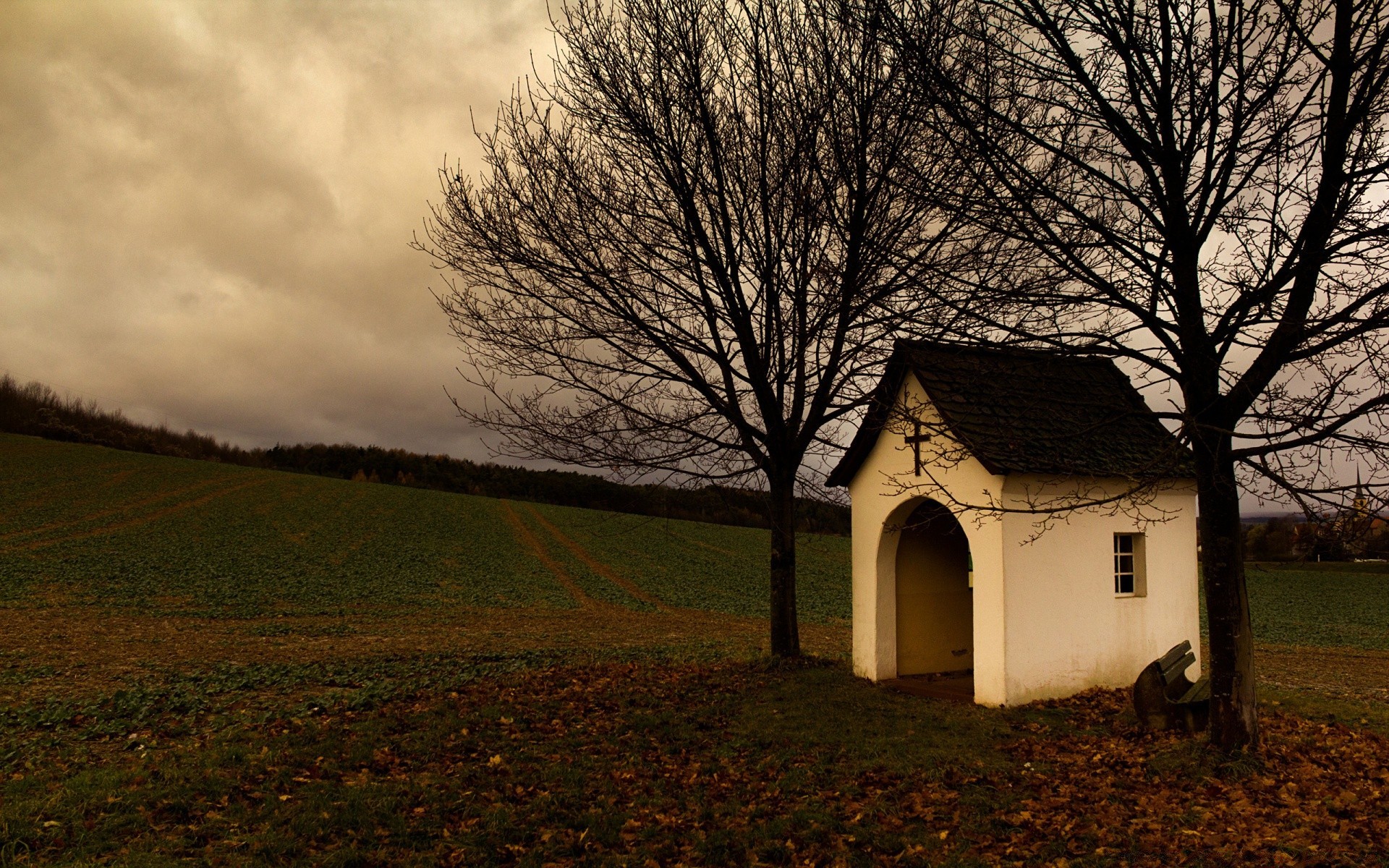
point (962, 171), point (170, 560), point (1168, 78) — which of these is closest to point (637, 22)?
point (962, 171)

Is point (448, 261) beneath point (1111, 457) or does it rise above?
above

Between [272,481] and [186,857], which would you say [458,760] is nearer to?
[186,857]

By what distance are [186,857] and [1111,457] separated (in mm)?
10837

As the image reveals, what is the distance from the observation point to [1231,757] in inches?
273

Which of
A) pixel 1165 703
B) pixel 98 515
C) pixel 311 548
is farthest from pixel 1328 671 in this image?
pixel 98 515

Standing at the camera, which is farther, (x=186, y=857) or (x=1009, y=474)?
(x=1009, y=474)

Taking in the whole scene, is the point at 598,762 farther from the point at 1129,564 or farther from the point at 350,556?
the point at 350,556

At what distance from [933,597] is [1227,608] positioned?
18.7 feet

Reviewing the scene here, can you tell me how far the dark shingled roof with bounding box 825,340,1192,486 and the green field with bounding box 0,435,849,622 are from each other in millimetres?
7371

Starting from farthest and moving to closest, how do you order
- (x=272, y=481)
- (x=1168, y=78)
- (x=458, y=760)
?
(x=272, y=481) → (x=458, y=760) → (x=1168, y=78)

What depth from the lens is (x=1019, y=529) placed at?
983cm

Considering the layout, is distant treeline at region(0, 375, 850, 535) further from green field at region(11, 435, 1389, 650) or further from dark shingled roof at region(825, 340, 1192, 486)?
dark shingled roof at region(825, 340, 1192, 486)

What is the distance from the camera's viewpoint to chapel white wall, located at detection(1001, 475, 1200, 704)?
32.3 feet

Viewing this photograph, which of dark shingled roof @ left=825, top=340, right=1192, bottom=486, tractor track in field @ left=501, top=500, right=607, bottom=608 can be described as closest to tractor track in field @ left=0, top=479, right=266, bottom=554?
tractor track in field @ left=501, top=500, right=607, bottom=608
